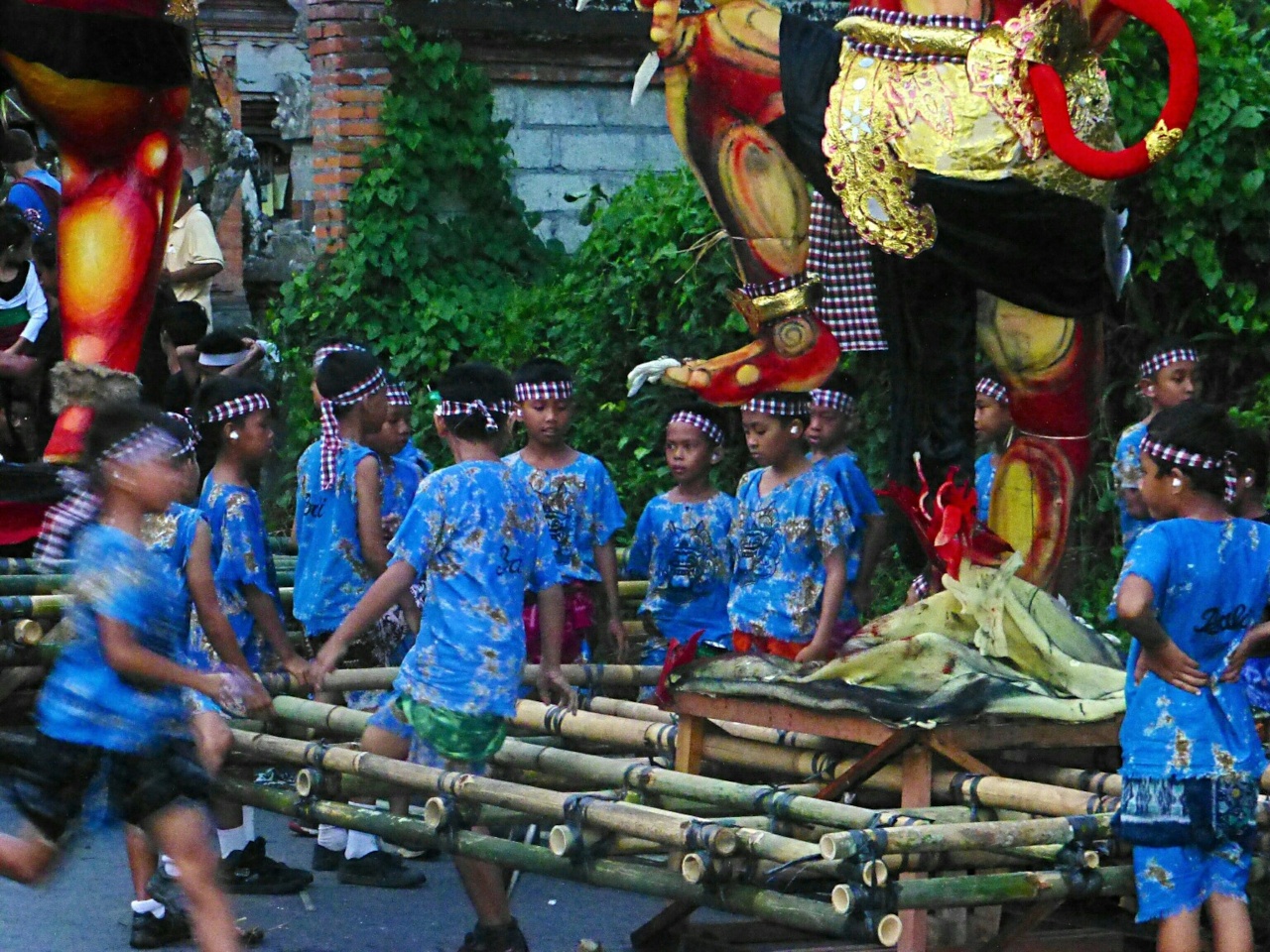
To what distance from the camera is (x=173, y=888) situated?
5727 millimetres

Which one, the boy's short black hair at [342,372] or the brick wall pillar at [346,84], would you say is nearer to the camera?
the boy's short black hair at [342,372]

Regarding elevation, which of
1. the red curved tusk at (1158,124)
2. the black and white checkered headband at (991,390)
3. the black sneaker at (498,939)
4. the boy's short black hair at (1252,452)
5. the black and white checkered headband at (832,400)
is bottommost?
the black sneaker at (498,939)

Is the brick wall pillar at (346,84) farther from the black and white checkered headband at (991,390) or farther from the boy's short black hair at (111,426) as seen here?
the boy's short black hair at (111,426)

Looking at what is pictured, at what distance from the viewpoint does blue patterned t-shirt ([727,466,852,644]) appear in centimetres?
612

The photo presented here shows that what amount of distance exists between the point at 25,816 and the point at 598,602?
262 centimetres

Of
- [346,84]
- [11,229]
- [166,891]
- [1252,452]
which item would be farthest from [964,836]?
[346,84]

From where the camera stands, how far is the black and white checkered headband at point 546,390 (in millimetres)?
6664

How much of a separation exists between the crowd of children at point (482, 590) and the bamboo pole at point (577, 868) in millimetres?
290

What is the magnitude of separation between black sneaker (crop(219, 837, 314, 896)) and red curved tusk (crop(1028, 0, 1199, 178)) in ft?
8.94

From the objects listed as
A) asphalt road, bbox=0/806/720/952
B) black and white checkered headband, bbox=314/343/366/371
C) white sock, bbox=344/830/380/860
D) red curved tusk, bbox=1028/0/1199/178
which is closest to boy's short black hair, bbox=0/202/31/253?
black and white checkered headband, bbox=314/343/366/371

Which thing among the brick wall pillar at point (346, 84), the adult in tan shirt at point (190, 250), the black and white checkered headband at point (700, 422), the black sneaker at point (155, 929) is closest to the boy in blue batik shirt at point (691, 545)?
the black and white checkered headband at point (700, 422)

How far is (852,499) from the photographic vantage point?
20.5ft

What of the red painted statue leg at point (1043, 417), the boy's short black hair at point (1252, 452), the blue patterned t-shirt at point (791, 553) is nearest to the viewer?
the boy's short black hair at point (1252, 452)

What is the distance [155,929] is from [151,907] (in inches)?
2.2
